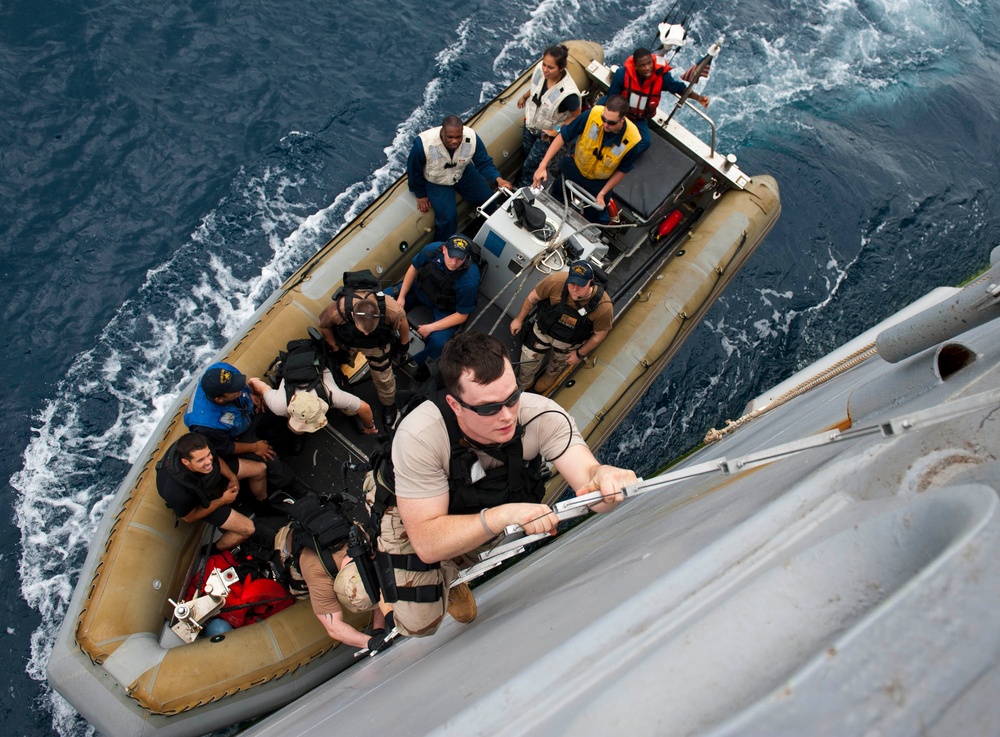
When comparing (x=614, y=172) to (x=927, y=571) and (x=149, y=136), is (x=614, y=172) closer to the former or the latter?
(x=927, y=571)

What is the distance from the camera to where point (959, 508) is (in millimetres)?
1201

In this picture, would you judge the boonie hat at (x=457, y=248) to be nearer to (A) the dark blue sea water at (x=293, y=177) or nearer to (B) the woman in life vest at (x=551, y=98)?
(B) the woman in life vest at (x=551, y=98)

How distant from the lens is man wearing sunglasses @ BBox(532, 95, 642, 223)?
556 centimetres

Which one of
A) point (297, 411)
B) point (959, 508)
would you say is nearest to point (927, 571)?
point (959, 508)

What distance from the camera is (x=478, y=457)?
94.7 inches

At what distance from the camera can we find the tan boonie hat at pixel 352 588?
11.8ft

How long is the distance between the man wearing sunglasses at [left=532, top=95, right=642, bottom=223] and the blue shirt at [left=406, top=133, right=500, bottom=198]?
49cm

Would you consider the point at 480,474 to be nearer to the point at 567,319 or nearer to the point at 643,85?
the point at 567,319

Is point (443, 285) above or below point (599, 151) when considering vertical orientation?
below

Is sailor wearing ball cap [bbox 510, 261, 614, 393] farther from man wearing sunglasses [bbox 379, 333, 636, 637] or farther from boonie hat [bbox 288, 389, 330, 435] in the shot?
man wearing sunglasses [bbox 379, 333, 636, 637]

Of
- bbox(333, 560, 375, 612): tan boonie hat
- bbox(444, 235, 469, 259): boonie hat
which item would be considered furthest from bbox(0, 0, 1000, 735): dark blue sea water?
bbox(333, 560, 375, 612): tan boonie hat

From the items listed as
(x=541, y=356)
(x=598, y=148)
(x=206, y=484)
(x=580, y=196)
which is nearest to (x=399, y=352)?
(x=541, y=356)

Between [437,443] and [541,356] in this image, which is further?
[541,356]

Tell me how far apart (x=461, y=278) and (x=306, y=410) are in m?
1.54
